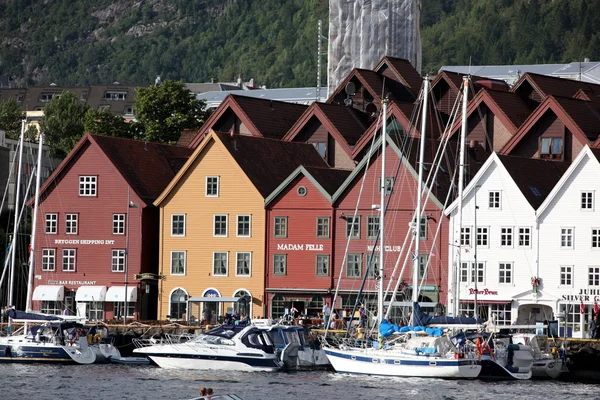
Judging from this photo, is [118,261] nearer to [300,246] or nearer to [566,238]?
[300,246]

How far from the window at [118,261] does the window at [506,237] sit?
2419 cm

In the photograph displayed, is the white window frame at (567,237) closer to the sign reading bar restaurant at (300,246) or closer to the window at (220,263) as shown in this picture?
the sign reading bar restaurant at (300,246)

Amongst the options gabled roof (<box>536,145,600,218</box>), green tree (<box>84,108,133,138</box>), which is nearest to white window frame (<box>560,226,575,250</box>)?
gabled roof (<box>536,145,600,218</box>)

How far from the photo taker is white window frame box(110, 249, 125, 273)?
328 ft

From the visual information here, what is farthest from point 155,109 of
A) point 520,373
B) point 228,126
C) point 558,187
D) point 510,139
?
point 520,373

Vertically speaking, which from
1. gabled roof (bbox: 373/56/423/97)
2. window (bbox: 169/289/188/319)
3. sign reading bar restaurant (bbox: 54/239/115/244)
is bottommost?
window (bbox: 169/289/188/319)

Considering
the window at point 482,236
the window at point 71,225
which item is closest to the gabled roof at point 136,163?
the window at point 71,225

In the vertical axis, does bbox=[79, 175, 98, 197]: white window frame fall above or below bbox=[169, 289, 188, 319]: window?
above

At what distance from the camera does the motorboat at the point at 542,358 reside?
7400 cm

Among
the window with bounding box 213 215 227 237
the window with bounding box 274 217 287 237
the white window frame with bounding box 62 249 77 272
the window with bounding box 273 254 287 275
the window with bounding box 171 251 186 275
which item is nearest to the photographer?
the window with bounding box 273 254 287 275

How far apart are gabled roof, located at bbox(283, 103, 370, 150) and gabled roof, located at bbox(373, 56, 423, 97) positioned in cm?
681

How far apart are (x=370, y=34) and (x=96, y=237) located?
36.6 metres

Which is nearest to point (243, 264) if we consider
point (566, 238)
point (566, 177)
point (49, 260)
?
point (49, 260)

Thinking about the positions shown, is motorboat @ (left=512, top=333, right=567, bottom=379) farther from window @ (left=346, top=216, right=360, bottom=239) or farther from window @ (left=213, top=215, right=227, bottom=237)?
window @ (left=213, top=215, right=227, bottom=237)
